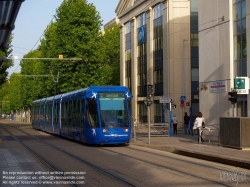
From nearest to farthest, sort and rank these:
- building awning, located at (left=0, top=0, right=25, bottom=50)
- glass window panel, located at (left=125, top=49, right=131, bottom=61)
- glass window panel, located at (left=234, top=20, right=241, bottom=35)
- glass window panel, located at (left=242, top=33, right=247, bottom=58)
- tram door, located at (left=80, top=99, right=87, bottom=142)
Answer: building awning, located at (left=0, top=0, right=25, bottom=50) < tram door, located at (left=80, top=99, right=87, bottom=142) < glass window panel, located at (left=242, top=33, right=247, bottom=58) < glass window panel, located at (left=234, top=20, right=241, bottom=35) < glass window panel, located at (left=125, top=49, right=131, bottom=61)

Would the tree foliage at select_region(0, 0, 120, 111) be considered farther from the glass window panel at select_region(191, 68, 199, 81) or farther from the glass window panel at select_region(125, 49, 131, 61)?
the glass window panel at select_region(125, 49, 131, 61)

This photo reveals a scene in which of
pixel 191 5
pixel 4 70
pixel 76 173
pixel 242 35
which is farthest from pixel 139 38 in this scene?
pixel 76 173

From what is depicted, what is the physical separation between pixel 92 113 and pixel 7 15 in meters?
16.4

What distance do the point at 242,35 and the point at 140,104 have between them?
107 feet

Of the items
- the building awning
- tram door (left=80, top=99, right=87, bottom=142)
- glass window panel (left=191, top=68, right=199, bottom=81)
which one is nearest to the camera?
the building awning

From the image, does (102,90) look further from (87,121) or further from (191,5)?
(191,5)

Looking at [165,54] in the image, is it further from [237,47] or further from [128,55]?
[237,47]

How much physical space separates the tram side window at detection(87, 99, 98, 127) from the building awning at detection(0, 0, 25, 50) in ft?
48.0

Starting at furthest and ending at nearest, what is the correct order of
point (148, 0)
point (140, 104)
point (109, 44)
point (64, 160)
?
point (109, 44)
point (140, 104)
point (148, 0)
point (64, 160)

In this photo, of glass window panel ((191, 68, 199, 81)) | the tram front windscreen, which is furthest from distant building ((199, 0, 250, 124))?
glass window panel ((191, 68, 199, 81))

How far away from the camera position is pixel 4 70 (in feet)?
200

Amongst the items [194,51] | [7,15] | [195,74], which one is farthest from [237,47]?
[195,74]

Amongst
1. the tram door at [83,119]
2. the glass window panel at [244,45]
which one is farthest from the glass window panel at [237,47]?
the tram door at [83,119]

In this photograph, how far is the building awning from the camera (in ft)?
26.6
